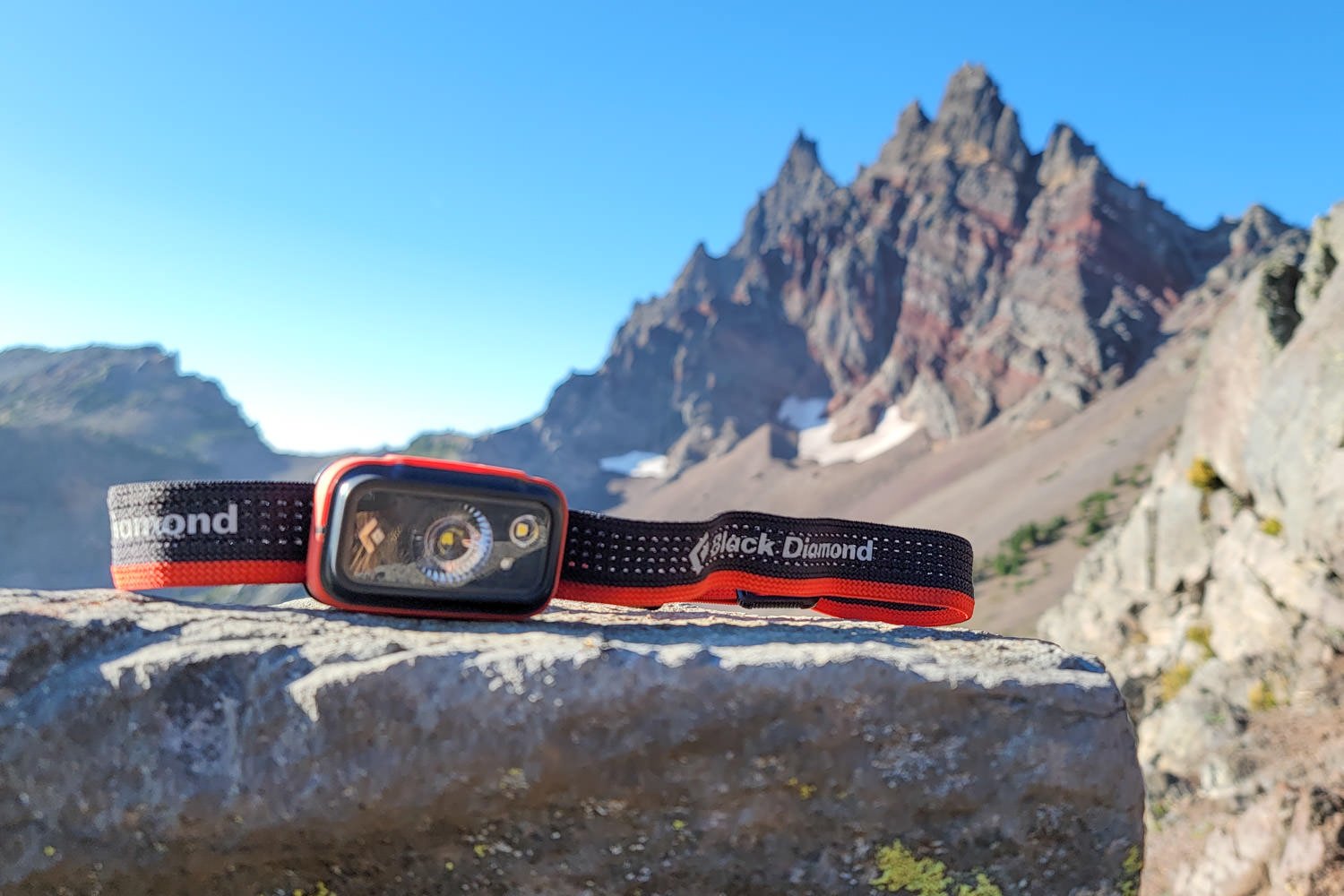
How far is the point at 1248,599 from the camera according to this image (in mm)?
20219

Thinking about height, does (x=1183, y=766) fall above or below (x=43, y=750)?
below

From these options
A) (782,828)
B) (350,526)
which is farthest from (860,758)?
(350,526)

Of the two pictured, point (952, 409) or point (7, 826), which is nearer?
point (7, 826)

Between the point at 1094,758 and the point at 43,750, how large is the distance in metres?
2.79

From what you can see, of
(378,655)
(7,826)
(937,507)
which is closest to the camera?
(7,826)

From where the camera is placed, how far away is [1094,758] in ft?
7.85

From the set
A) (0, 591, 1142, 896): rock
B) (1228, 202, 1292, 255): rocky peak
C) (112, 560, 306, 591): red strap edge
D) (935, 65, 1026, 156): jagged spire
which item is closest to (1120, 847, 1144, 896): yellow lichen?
(0, 591, 1142, 896): rock

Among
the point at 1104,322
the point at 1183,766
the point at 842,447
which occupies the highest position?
the point at 1104,322

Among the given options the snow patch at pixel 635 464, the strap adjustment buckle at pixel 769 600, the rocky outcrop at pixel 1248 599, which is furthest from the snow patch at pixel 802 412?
the strap adjustment buckle at pixel 769 600

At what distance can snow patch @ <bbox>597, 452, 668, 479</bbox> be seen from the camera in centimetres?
15238

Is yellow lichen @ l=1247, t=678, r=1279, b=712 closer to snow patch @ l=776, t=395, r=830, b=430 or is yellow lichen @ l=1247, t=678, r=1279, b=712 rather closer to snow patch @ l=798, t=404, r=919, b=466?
snow patch @ l=798, t=404, r=919, b=466

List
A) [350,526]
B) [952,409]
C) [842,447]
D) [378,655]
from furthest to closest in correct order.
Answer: [842,447], [952,409], [350,526], [378,655]

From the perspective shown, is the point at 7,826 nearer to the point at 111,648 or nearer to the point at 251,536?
the point at 111,648

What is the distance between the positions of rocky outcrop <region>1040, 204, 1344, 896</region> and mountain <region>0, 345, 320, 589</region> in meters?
96.9
